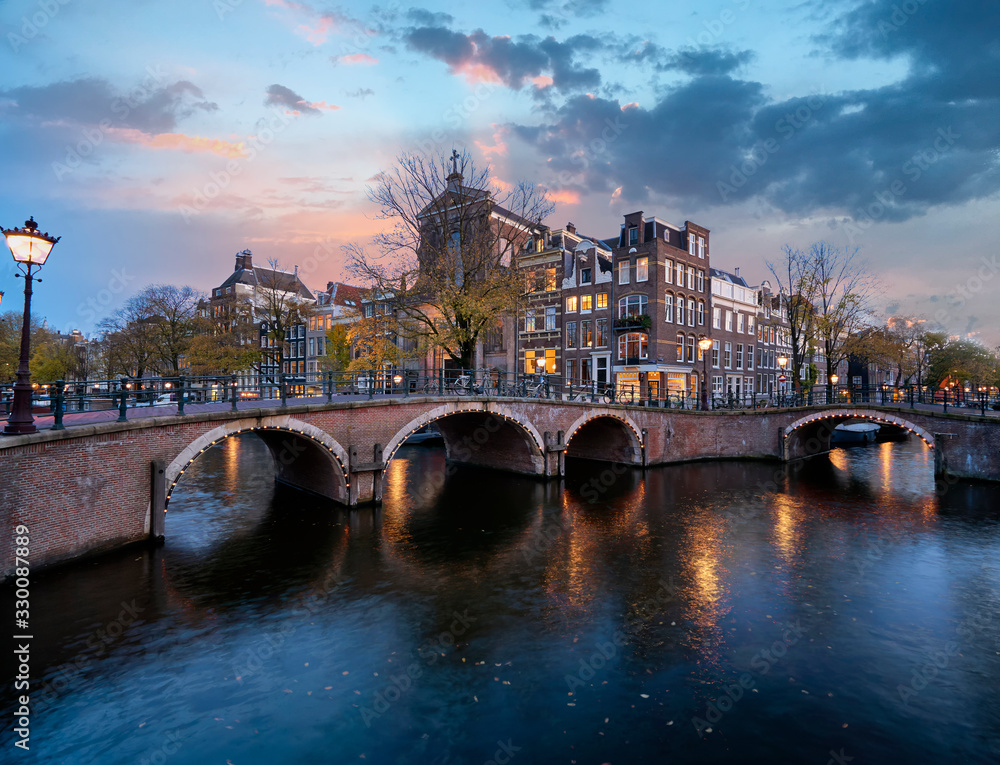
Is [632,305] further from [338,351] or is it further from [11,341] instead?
[11,341]

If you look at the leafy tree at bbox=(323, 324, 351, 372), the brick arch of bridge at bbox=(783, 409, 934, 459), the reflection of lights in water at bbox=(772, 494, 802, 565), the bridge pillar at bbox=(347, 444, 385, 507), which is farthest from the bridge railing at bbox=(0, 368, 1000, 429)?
the leafy tree at bbox=(323, 324, 351, 372)

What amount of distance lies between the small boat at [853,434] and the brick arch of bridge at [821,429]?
3.84 meters

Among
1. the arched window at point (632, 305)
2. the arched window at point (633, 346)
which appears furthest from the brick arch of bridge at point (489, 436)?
the arched window at point (632, 305)

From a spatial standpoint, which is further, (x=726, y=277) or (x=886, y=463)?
(x=726, y=277)

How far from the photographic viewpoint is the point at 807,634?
29.6 feet

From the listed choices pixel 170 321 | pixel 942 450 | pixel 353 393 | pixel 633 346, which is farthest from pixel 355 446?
pixel 170 321

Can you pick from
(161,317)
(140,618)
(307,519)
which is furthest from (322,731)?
(161,317)

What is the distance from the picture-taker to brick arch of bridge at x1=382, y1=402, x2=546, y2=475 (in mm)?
20609

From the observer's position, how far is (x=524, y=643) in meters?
8.73

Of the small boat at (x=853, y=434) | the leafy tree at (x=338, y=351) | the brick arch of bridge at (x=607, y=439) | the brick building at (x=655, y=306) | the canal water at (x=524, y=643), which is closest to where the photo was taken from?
the canal water at (x=524, y=643)

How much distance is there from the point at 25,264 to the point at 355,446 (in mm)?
9538

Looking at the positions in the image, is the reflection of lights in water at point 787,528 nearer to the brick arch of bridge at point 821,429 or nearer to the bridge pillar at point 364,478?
the brick arch of bridge at point 821,429

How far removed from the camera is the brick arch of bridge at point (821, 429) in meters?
25.0

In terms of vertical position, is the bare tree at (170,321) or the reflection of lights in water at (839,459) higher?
the bare tree at (170,321)
